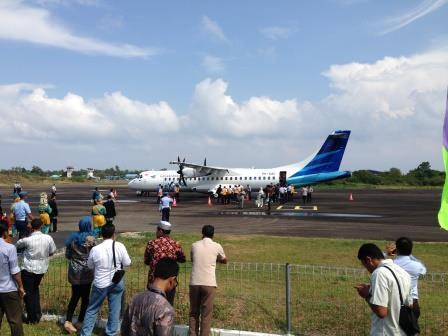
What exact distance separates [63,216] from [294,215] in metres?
13.2

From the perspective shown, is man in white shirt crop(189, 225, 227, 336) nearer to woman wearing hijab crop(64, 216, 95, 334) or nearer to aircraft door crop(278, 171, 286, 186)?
woman wearing hijab crop(64, 216, 95, 334)

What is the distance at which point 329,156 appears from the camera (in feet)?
142

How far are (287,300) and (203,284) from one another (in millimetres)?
1406

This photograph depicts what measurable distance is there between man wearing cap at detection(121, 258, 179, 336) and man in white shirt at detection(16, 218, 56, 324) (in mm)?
4529

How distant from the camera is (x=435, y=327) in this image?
23.2 ft

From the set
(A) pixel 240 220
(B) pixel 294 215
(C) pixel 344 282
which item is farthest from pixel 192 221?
(C) pixel 344 282

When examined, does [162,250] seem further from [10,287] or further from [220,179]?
[220,179]

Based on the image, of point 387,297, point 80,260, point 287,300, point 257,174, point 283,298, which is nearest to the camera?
point 387,297

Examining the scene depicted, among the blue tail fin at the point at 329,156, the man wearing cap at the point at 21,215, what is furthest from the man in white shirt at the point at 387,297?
the blue tail fin at the point at 329,156

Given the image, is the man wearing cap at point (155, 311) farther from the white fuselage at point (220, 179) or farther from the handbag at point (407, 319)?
the white fuselage at point (220, 179)

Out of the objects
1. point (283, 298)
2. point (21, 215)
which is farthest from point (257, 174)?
point (283, 298)

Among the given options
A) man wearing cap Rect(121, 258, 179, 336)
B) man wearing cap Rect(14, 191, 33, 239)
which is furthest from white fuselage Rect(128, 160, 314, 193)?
man wearing cap Rect(121, 258, 179, 336)

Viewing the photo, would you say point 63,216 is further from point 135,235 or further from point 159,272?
point 159,272

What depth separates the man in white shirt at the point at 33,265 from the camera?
770cm
